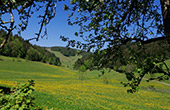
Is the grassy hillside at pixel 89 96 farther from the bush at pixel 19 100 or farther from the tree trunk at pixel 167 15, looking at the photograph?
the tree trunk at pixel 167 15

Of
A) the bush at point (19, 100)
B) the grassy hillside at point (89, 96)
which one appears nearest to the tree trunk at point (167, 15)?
the grassy hillside at point (89, 96)

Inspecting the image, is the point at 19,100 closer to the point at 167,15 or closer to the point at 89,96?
the point at 167,15

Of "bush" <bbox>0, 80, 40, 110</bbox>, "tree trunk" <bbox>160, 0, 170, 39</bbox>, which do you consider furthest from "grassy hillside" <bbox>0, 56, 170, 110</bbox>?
"tree trunk" <bbox>160, 0, 170, 39</bbox>

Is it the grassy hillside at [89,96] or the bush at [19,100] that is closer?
the bush at [19,100]

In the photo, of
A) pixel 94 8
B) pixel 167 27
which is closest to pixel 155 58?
pixel 167 27

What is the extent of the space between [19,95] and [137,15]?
4545 mm

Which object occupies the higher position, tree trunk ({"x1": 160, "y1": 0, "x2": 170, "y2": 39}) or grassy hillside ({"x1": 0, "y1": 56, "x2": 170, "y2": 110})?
tree trunk ({"x1": 160, "y1": 0, "x2": 170, "y2": 39})

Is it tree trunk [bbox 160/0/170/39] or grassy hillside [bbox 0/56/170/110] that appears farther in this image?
grassy hillside [bbox 0/56/170/110]

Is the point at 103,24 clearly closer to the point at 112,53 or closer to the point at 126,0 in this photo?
the point at 112,53

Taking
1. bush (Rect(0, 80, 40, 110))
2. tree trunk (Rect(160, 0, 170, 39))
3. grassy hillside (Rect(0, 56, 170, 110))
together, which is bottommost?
grassy hillside (Rect(0, 56, 170, 110))

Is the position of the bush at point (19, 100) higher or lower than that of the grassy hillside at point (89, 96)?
higher

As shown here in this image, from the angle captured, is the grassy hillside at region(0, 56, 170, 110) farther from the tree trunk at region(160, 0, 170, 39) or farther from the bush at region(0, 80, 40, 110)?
the tree trunk at region(160, 0, 170, 39)

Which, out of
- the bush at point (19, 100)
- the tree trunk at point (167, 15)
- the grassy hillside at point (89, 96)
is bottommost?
the grassy hillside at point (89, 96)

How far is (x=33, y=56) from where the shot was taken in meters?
132
